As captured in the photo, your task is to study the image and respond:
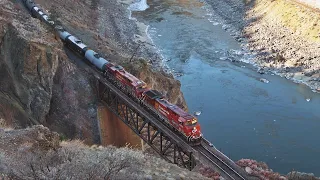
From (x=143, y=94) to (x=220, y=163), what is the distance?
907 cm

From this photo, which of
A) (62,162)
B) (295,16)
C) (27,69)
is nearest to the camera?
(62,162)

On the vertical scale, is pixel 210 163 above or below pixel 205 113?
above

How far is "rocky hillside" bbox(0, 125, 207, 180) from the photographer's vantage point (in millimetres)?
13883

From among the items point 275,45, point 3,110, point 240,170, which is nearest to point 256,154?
point 240,170

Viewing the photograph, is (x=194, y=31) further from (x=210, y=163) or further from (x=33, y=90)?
(x=210, y=163)

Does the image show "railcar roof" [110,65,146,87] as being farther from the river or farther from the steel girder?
the river

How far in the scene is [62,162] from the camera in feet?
52.6

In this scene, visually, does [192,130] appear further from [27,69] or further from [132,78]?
[27,69]

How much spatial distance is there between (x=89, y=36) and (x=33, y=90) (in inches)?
734

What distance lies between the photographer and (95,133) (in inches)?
1339

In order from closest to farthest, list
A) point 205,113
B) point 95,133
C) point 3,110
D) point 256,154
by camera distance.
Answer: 1. point 3,110
2. point 95,133
3. point 256,154
4. point 205,113

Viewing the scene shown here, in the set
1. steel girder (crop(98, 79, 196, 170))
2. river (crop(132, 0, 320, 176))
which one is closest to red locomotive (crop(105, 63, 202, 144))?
steel girder (crop(98, 79, 196, 170))

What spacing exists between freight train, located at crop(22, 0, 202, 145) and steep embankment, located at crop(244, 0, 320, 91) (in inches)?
1151

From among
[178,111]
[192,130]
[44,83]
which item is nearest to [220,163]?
[192,130]
